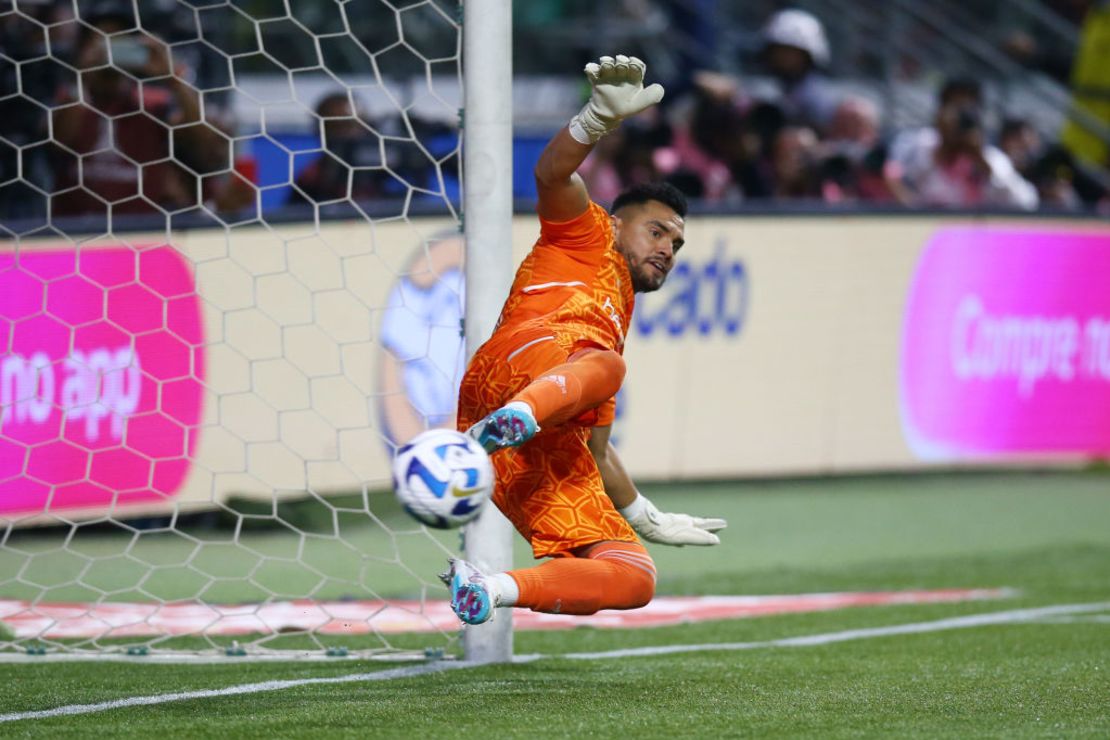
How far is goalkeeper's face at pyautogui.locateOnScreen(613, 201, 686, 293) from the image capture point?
551cm

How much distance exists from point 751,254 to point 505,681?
6004 millimetres

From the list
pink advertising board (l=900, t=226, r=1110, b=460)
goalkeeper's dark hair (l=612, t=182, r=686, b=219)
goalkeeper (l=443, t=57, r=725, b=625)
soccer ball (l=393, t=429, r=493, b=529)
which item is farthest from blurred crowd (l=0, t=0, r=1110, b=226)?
soccer ball (l=393, t=429, r=493, b=529)

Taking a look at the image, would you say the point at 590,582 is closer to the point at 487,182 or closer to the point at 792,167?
the point at 487,182

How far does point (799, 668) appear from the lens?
5980 mm

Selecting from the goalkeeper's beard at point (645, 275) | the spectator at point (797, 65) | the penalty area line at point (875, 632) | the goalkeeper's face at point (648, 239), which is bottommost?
the penalty area line at point (875, 632)

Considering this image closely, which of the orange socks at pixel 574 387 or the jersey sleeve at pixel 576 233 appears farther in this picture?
the jersey sleeve at pixel 576 233

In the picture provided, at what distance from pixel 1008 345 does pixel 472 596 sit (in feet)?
27.0

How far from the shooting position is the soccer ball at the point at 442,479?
14.6ft

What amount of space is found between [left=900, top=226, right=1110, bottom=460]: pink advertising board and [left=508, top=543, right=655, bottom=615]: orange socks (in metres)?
6.89

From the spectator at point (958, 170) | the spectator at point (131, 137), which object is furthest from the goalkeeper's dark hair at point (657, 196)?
the spectator at point (958, 170)

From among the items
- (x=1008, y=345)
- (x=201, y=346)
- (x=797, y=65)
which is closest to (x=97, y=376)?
(x=201, y=346)

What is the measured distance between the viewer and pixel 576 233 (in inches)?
211

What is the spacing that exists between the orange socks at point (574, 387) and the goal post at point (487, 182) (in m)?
1.01

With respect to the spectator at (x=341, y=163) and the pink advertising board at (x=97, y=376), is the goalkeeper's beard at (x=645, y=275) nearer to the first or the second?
the pink advertising board at (x=97, y=376)
